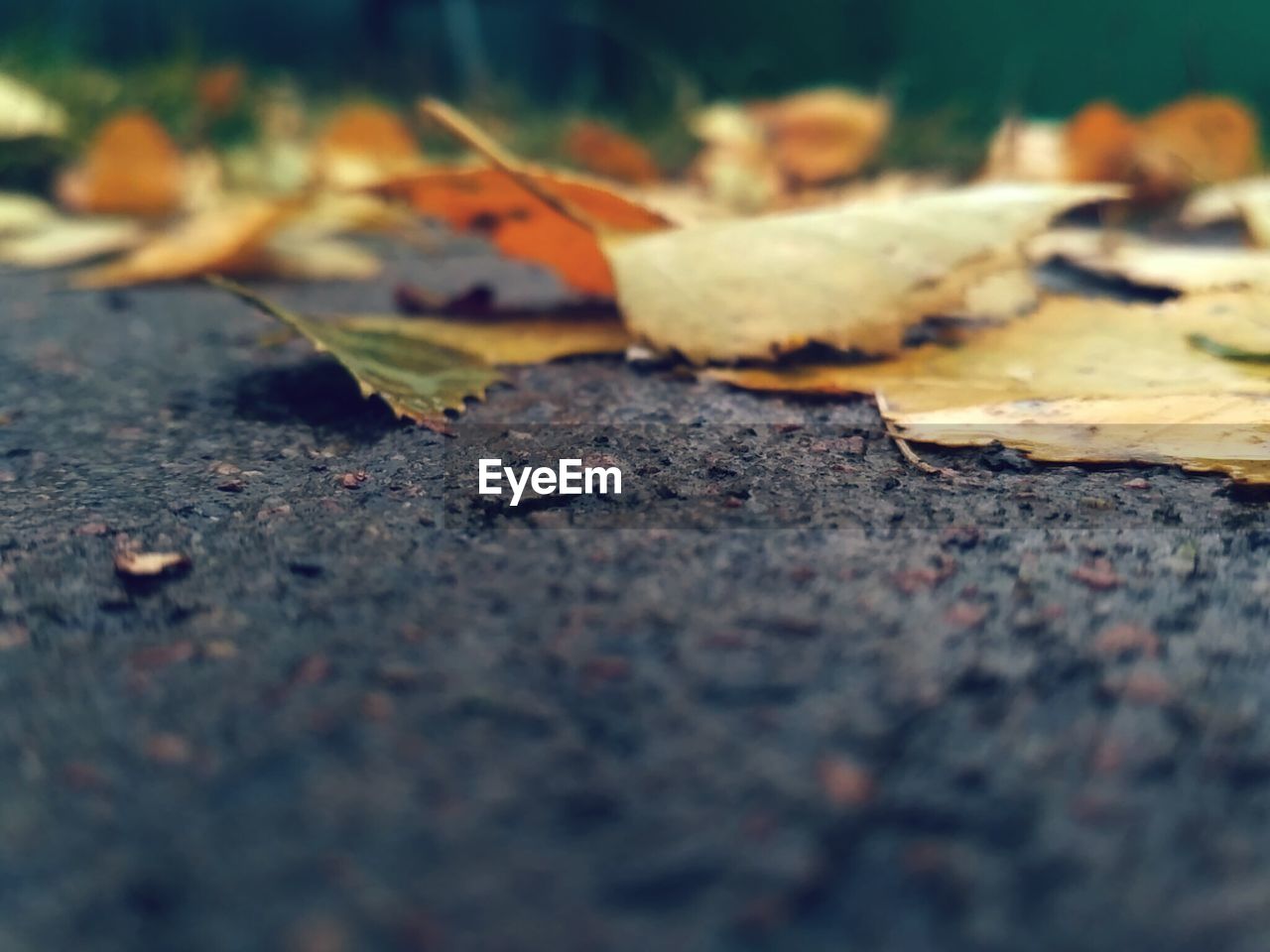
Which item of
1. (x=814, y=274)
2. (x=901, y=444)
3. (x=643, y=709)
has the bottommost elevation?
(x=643, y=709)

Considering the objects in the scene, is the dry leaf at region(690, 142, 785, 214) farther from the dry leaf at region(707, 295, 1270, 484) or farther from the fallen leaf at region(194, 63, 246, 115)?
the fallen leaf at region(194, 63, 246, 115)

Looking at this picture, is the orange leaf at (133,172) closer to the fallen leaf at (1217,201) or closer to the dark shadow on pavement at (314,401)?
the dark shadow on pavement at (314,401)

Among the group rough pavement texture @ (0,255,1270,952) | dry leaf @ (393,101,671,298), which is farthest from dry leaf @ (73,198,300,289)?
rough pavement texture @ (0,255,1270,952)

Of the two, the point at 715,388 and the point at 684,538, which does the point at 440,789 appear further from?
the point at 715,388

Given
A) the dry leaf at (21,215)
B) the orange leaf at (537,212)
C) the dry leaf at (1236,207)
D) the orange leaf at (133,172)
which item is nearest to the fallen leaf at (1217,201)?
the dry leaf at (1236,207)

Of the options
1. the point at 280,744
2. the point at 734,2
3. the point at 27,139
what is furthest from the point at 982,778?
the point at 734,2

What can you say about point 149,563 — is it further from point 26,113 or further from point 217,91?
point 217,91

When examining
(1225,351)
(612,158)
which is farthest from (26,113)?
(1225,351)
